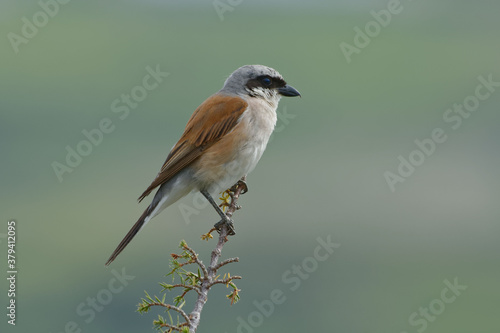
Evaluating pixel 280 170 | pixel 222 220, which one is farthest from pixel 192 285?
pixel 280 170

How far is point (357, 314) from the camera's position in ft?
210

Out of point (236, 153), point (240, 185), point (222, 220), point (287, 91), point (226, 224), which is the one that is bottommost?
point (226, 224)

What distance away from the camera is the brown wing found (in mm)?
6648

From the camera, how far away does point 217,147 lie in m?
6.81

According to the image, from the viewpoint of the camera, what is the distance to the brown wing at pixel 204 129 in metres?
6.65

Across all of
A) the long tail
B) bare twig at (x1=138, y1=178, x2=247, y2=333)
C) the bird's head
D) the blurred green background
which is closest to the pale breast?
the bird's head

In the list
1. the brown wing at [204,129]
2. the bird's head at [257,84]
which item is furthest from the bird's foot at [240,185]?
the bird's head at [257,84]

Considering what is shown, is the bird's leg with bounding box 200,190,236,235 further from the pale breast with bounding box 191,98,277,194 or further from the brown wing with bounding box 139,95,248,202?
the brown wing with bounding box 139,95,248,202

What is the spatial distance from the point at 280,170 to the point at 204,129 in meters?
84.7

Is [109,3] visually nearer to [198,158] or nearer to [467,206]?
[467,206]

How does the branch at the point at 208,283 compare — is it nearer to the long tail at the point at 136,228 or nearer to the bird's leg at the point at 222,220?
the bird's leg at the point at 222,220

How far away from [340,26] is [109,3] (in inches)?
1978

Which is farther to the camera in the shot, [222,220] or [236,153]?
[236,153]

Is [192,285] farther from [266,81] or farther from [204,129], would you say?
[266,81]
